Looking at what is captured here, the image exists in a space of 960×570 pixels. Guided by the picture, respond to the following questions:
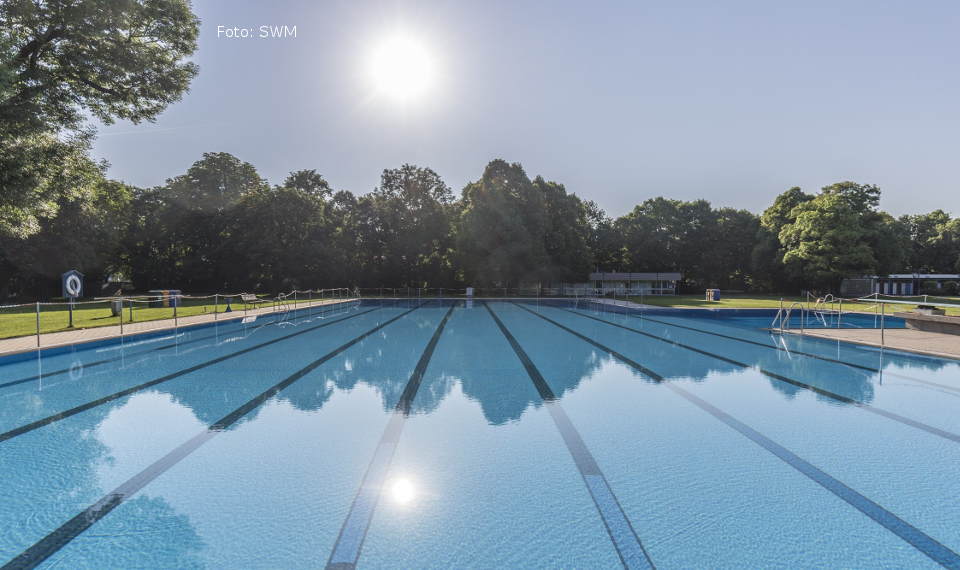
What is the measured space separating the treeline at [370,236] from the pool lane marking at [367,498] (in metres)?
25.4

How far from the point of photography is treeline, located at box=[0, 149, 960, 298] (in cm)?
3014

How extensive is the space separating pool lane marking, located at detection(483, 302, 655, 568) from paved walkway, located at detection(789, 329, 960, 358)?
7817 mm

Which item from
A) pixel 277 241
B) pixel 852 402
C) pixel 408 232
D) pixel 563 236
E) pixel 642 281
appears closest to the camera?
pixel 852 402

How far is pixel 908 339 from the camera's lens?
9.70 meters

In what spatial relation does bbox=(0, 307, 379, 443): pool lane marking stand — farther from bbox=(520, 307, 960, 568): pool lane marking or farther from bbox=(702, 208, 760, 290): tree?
bbox=(702, 208, 760, 290): tree

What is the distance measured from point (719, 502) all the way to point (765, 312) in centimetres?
2051

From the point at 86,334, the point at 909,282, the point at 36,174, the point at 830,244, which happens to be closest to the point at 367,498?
the point at 86,334

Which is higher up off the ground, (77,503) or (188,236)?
(188,236)

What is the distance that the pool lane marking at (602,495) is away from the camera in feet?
7.56

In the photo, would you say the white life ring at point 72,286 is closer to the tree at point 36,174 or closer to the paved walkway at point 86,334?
the paved walkway at point 86,334

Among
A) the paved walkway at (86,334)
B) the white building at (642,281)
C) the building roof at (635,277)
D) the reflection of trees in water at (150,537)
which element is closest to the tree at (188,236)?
the paved walkway at (86,334)

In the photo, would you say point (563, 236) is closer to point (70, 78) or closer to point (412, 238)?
point (412, 238)

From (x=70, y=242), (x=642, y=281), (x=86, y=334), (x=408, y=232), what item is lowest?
(x=86, y=334)

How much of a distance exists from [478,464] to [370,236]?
33.7 meters
